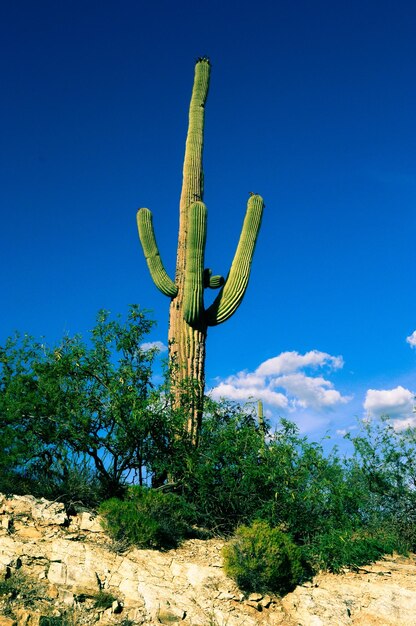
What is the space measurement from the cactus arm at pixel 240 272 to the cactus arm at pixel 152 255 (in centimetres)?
111

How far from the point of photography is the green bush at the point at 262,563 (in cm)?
867

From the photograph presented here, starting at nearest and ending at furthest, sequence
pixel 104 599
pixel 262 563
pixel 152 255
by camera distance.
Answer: pixel 104 599, pixel 262 563, pixel 152 255

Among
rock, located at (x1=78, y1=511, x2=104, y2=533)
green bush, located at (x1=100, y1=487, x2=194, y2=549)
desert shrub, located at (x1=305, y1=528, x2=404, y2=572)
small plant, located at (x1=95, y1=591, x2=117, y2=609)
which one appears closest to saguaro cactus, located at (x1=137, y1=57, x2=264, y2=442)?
green bush, located at (x1=100, y1=487, x2=194, y2=549)

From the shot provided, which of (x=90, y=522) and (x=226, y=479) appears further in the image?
(x=226, y=479)

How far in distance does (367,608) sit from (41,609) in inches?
183

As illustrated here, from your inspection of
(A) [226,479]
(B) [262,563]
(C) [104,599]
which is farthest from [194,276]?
(C) [104,599]

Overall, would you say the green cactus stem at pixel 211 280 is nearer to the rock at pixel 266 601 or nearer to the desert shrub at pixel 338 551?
the desert shrub at pixel 338 551

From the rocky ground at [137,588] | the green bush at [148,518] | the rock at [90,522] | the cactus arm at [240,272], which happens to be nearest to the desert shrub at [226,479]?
the green bush at [148,518]

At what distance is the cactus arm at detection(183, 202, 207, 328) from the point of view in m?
13.5

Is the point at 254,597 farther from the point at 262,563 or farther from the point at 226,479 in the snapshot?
the point at 226,479

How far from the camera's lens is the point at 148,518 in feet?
31.1

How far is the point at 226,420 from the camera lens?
1175 cm

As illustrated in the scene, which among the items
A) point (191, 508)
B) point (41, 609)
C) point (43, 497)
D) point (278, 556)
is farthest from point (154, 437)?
point (41, 609)

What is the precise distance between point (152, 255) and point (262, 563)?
8028 mm
